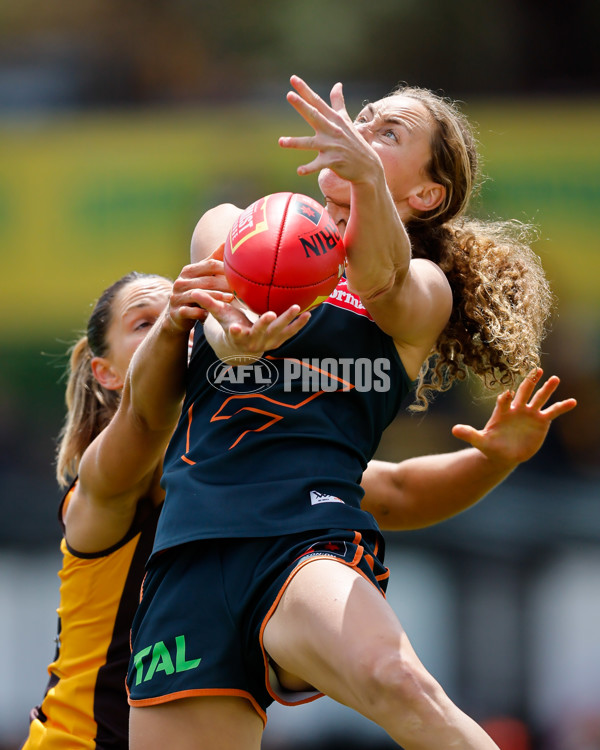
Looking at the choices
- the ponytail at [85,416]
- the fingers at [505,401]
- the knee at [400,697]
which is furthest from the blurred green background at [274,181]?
the knee at [400,697]

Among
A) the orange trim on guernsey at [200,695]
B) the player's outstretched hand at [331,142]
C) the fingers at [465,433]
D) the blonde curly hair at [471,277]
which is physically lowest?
the orange trim on guernsey at [200,695]

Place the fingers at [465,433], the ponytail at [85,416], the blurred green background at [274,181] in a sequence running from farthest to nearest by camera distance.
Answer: the blurred green background at [274,181], the ponytail at [85,416], the fingers at [465,433]

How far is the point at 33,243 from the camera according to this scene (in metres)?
9.08

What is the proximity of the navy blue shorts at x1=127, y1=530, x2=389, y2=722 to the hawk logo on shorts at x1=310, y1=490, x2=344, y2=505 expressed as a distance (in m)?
0.09

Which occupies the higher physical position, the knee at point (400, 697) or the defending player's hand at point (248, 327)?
the defending player's hand at point (248, 327)

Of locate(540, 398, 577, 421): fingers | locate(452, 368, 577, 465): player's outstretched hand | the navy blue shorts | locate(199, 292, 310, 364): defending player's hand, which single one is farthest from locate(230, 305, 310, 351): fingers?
locate(540, 398, 577, 421): fingers

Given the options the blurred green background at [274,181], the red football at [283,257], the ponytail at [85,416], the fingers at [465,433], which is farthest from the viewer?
the blurred green background at [274,181]

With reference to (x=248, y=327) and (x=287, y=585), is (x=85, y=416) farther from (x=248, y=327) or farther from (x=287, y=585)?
(x=287, y=585)

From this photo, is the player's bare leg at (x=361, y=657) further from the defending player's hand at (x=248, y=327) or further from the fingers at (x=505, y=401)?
the fingers at (x=505, y=401)

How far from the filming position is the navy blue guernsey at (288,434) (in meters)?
2.94

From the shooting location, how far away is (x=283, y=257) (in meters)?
2.86

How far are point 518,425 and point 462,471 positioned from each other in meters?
0.35

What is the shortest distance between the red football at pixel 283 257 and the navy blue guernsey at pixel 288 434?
0.25 m

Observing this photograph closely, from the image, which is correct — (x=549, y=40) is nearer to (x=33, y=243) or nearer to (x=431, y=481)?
(x=33, y=243)
